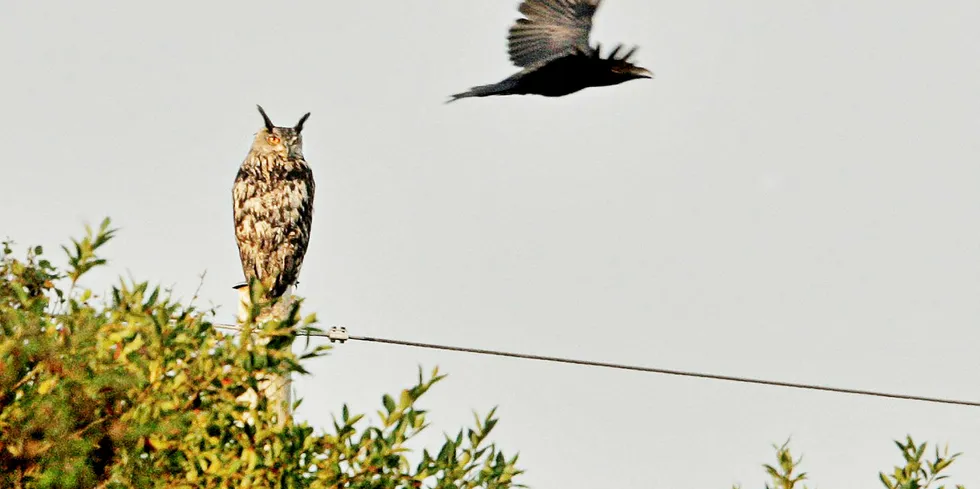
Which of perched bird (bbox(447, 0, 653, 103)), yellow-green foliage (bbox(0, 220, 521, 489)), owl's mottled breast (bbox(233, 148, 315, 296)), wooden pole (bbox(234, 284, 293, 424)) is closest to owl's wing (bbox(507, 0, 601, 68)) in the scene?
perched bird (bbox(447, 0, 653, 103))

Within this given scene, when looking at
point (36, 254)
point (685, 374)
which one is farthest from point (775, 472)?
point (36, 254)

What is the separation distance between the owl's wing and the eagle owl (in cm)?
178

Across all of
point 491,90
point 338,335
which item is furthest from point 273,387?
point 491,90

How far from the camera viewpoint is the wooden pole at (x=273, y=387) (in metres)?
4.64

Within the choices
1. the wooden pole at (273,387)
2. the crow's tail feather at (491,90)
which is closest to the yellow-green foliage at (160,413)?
the wooden pole at (273,387)

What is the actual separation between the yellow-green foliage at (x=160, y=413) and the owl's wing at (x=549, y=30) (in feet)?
16.8

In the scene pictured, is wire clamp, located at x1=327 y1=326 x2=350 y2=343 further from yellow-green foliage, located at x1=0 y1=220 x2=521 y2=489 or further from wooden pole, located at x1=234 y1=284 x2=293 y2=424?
yellow-green foliage, located at x1=0 y1=220 x2=521 y2=489

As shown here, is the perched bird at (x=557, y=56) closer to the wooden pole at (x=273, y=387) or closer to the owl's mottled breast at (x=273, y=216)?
the owl's mottled breast at (x=273, y=216)

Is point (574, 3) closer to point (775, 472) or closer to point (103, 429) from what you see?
point (775, 472)

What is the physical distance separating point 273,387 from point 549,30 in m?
4.61

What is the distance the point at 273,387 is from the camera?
6121mm

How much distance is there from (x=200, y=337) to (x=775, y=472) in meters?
2.79

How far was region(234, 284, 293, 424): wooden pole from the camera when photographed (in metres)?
4.64

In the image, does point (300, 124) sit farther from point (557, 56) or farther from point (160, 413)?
point (160, 413)
